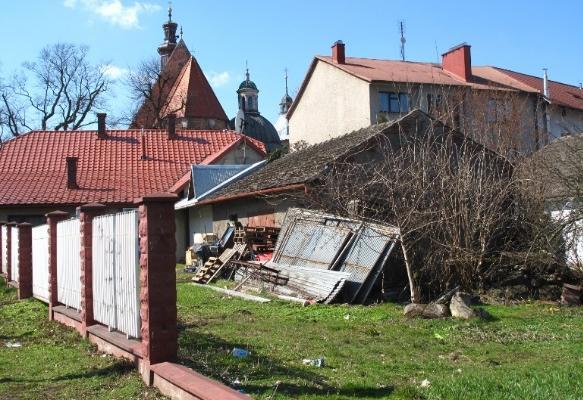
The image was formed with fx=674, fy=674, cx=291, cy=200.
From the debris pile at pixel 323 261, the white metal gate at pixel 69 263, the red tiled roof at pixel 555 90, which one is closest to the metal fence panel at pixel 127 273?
the white metal gate at pixel 69 263

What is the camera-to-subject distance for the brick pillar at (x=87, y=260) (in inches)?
377

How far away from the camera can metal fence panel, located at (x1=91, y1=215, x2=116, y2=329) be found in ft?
27.8

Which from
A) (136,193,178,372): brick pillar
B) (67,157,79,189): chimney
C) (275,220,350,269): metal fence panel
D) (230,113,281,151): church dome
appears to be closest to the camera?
(136,193,178,372): brick pillar

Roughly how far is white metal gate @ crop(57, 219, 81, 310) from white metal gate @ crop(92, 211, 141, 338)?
1138 millimetres

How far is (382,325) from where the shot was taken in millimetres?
11148

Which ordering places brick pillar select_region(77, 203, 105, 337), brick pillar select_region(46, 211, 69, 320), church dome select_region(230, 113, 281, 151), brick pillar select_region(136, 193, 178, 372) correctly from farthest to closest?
church dome select_region(230, 113, 281, 151) < brick pillar select_region(46, 211, 69, 320) < brick pillar select_region(77, 203, 105, 337) < brick pillar select_region(136, 193, 178, 372)

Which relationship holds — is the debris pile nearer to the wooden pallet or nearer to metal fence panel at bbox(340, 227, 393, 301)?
metal fence panel at bbox(340, 227, 393, 301)

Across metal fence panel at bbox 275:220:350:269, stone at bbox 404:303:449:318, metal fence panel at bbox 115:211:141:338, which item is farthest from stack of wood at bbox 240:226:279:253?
metal fence panel at bbox 115:211:141:338

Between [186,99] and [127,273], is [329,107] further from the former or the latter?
[127,273]

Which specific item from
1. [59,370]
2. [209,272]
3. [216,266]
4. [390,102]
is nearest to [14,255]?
[209,272]

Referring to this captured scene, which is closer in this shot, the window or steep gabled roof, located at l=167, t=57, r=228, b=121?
the window

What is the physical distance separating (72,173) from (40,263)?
19.2m

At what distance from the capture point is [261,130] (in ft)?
215

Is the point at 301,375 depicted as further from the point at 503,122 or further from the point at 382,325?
the point at 503,122
